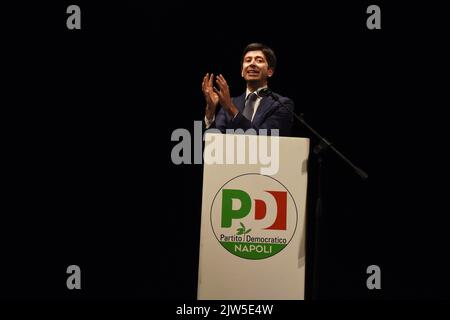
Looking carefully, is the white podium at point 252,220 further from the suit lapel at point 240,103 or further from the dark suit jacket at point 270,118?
the suit lapel at point 240,103

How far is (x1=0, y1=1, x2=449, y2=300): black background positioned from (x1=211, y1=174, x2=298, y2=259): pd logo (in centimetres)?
106

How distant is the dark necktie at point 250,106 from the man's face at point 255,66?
9cm

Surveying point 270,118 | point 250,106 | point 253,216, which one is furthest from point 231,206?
point 250,106

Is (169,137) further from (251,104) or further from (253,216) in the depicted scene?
(253,216)

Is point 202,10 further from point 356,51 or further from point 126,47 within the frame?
point 356,51

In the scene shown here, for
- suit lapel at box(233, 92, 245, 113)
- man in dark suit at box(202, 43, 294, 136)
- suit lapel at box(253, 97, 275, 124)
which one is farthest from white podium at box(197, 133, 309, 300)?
suit lapel at box(233, 92, 245, 113)

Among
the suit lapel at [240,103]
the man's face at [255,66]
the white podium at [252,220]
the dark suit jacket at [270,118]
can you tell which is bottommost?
the white podium at [252,220]

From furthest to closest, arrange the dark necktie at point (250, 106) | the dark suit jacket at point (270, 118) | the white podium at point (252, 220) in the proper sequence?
the dark necktie at point (250, 106) → the dark suit jacket at point (270, 118) → the white podium at point (252, 220)

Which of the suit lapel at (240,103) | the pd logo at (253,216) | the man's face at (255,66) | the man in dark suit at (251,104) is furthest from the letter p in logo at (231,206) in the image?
the man's face at (255,66)

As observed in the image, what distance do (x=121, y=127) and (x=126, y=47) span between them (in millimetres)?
497

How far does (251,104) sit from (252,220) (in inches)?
32.5

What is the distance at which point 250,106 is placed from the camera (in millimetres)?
2646

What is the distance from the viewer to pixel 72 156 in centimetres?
309

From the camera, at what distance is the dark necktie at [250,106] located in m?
2.62
